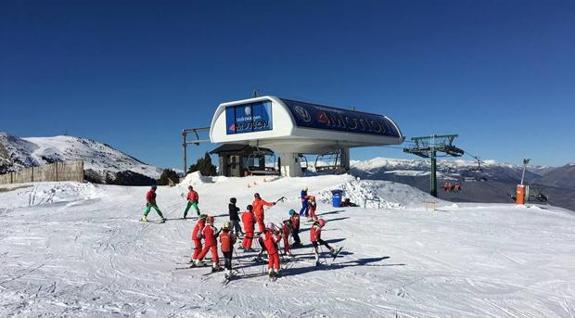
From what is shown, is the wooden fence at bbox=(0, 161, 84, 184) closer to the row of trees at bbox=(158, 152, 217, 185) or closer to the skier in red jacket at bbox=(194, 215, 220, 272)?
the row of trees at bbox=(158, 152, 217, 185)

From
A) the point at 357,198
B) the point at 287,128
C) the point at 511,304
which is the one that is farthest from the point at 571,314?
the point at 287,128

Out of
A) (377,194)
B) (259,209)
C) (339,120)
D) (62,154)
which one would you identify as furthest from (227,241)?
(62,154)

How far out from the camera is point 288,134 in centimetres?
3019

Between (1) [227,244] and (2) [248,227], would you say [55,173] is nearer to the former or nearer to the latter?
(2) [248,227]

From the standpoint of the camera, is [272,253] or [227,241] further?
[227,241]

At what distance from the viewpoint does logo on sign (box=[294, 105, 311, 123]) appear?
1238 inches

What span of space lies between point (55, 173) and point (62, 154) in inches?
3355

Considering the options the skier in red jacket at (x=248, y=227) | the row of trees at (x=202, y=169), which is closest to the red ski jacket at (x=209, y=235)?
the skier in red jacket at (x=248, y=227)

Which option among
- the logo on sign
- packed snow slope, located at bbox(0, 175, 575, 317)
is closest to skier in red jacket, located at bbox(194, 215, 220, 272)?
packed snow slope, located at bbox(0, 175, 575, 317)

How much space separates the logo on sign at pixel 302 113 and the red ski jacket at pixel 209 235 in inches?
829

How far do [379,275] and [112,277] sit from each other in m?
6.29

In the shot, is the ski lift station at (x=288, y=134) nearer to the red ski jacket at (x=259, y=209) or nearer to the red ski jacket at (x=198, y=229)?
the red ski jacket at (x=259, y=209)

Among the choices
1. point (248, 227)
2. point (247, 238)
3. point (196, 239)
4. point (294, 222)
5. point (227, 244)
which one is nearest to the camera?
point (227, 244)

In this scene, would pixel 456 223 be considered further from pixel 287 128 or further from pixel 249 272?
pixel 287 128
